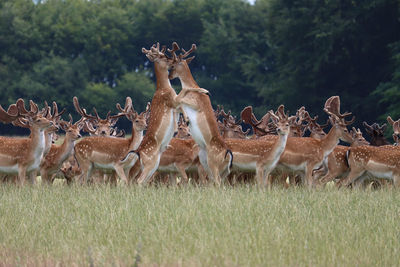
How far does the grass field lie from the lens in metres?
5.57

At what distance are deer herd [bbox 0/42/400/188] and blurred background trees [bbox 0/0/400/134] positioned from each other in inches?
573

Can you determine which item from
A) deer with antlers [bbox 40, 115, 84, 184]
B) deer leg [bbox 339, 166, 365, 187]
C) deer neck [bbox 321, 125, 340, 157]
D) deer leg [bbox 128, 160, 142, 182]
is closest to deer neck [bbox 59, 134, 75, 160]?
deer with antlers [bbox 40, 115, 84, 184]

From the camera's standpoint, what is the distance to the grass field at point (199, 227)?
5.57 m

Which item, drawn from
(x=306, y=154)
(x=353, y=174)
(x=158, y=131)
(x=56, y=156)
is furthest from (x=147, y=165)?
(x=353, y=174)

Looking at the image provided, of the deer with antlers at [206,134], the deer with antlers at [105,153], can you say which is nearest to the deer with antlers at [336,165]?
the deer with antlers at [206,134]

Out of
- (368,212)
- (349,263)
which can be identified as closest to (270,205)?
(368,212)

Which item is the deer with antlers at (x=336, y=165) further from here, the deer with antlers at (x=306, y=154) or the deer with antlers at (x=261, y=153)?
the deer with antlers at (x=261, y=153)

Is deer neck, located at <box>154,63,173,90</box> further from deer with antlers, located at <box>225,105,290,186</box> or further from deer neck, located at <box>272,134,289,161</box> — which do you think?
deer neck, located at <box>272,134,289,161</box>

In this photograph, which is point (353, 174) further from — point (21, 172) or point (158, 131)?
point (21, 172)

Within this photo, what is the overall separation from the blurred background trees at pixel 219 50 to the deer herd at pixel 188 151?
573 inches

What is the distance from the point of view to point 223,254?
18.1 ft

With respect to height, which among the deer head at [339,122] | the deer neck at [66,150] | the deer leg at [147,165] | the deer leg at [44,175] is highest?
the deer head at [339,122]

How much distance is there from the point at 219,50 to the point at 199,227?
36737 millimetres

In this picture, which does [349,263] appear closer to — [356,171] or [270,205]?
[270,205]
